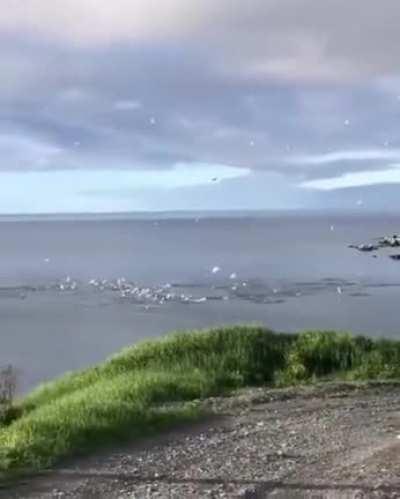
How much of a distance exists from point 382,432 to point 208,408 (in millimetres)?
1870

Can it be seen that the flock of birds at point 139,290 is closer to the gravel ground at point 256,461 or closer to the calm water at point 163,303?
the calm water at point 163,303

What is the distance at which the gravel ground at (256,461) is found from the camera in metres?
7.44

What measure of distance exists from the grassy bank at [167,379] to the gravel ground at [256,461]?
0.34 metres

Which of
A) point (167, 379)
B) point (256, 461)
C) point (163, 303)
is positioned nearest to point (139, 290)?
point (163, 303)

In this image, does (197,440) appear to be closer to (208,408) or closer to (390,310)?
(208,408)

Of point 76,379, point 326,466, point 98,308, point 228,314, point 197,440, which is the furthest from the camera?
point 98,308

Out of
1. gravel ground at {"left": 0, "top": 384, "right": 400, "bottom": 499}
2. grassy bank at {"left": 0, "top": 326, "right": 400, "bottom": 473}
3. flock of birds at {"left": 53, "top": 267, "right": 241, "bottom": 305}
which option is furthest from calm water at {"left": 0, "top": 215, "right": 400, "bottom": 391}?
gravel ground at {"left": 0, "top": 384, "right": 400, "bottom": 499}

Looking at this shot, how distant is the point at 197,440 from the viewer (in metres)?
9.05

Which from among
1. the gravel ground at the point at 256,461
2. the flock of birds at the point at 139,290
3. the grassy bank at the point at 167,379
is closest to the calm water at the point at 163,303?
the flock of birds at the point at 139,290

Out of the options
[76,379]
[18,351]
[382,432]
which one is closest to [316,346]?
[76,379]

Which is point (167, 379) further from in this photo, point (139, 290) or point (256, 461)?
point (139, 290)

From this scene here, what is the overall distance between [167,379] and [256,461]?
372cm

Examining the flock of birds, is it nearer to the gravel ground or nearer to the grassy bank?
the grassy bank

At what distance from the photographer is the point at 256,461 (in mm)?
8164
